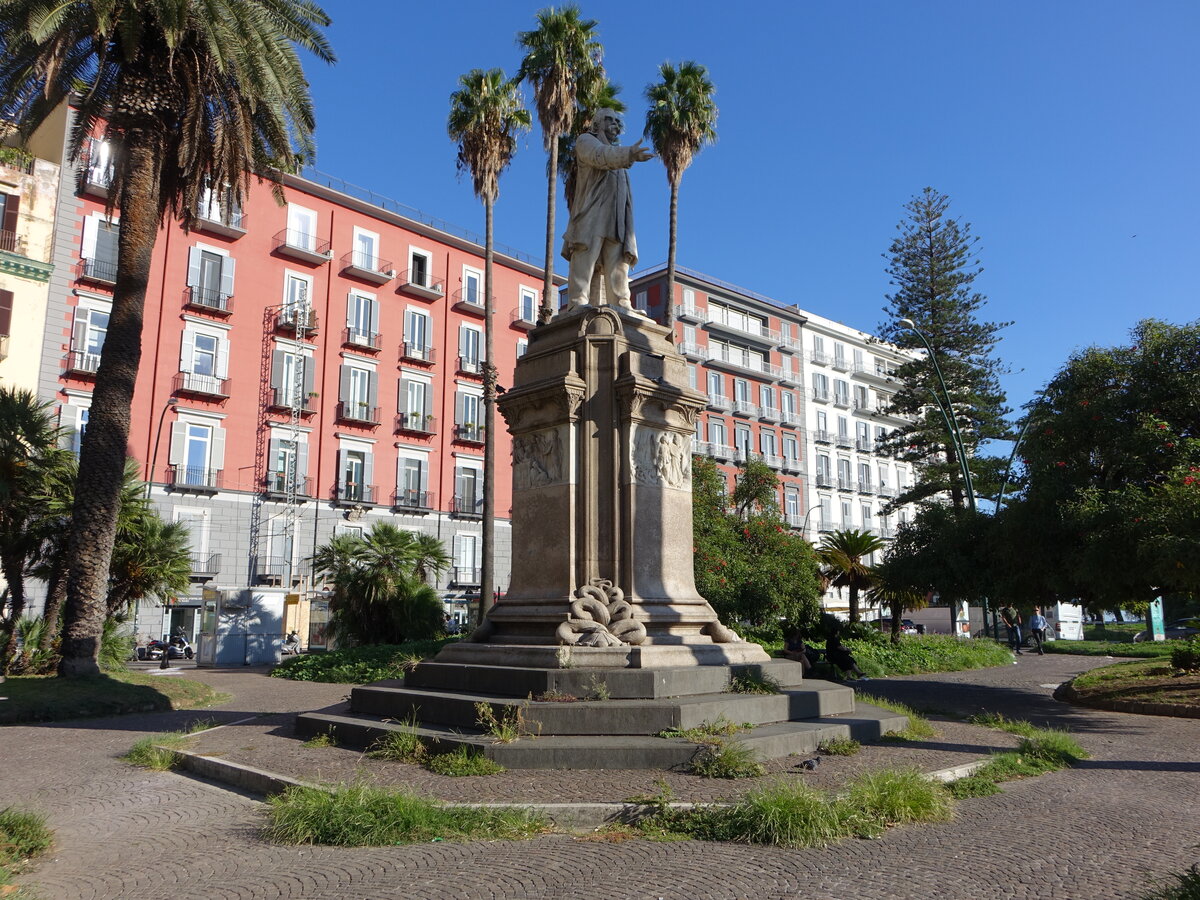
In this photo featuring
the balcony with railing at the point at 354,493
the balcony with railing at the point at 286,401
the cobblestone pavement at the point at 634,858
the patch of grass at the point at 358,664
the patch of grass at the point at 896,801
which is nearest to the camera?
the cobblestone pavement at the point at 634,858

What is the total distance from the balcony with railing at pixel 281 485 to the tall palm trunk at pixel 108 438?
20.2 m

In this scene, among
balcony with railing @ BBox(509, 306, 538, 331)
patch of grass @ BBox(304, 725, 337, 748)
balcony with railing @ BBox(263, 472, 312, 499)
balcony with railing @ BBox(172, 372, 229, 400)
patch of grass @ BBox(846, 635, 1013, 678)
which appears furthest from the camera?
balcony with railing @ BBox(509, 306, 538, 331)

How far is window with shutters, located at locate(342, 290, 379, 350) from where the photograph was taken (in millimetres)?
39844

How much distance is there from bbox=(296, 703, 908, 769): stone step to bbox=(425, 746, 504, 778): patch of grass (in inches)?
4.3

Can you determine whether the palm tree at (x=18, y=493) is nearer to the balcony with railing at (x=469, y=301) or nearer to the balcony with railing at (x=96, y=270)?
the balcony with railing at (x=96, y=270)

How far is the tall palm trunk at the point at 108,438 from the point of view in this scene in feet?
51.9

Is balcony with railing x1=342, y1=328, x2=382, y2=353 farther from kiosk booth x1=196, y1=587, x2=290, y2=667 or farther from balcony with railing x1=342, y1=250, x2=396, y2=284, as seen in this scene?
kiosk booth x1=196, y1=587, x2=290, y2=667

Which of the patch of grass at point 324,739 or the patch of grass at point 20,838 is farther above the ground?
the patch of grass at point 324,739

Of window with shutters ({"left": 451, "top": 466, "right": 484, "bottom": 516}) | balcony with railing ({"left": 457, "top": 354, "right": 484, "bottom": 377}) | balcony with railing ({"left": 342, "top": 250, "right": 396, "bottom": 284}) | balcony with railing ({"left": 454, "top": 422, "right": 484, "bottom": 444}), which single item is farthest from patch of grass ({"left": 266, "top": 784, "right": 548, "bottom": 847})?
balcony with railing ({"left": 457, "top": 354, "right": 484, "bottom": 377})

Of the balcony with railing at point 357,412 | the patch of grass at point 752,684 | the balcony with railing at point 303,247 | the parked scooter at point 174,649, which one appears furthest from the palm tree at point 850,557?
the balcony with railing at point 303,247

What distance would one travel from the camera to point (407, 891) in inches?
185

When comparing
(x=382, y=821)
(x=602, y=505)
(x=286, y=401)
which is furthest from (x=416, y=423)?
(x=382, y=821)

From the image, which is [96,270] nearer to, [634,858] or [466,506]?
[466,506]

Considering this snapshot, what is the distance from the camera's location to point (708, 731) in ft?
25.7
